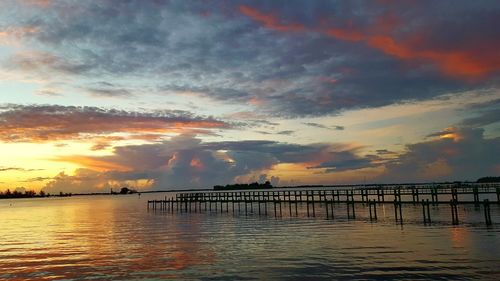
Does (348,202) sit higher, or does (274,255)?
(348,202)

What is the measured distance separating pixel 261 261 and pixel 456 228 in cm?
2025

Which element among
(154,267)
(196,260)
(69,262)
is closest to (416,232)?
(196,260)

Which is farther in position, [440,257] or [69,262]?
[69,262]

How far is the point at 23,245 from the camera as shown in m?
34.5

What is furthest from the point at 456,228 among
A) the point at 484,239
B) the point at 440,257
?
the point at 440,257

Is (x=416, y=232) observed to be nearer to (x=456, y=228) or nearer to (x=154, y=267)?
(x=456, y=228)

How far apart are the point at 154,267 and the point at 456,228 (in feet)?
82.8

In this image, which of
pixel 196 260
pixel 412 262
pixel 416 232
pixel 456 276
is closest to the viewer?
pixel 456 276

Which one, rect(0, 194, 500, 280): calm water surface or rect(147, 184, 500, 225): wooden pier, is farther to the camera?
rect(147, 184, 500, 225): wooden pier

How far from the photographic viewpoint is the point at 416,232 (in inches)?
1284

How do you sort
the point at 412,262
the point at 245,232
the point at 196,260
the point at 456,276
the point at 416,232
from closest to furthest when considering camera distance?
1. the point at 456,276
2. the point at 412,262
3. the point at 196,260
4. the point at 416,232
5. the point at 245,232

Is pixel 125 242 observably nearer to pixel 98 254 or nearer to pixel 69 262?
pixel 98 254

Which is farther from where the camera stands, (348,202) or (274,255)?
(348,202)

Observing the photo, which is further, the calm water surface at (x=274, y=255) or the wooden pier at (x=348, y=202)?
the wooden pier at (x=348, y=202)
